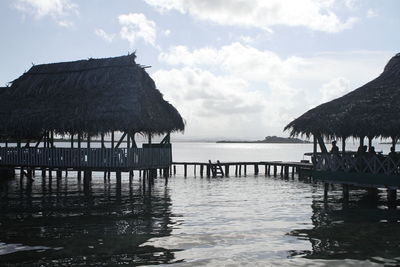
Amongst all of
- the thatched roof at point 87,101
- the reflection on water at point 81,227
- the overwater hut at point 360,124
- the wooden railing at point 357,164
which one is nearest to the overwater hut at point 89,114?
the thatched roof at point 87,101

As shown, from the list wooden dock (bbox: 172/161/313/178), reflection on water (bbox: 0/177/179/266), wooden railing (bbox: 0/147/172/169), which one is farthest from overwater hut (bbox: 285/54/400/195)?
wooden dock (bbox: 172/161/313/178)

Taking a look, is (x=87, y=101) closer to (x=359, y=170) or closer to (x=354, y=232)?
(x=359, y=170)

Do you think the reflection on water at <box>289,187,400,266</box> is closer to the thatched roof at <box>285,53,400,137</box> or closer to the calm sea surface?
the calm sea surface

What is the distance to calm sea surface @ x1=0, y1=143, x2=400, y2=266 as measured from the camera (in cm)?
1074

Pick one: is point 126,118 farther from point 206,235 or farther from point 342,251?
point 342,251

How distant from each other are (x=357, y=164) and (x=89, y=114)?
1256 cm

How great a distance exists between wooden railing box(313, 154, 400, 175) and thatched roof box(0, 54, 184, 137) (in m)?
8.18

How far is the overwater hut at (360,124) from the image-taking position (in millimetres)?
18188

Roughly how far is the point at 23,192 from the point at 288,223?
14.5 m

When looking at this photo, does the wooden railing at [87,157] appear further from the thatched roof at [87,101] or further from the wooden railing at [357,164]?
the wooden railing at [357,164]

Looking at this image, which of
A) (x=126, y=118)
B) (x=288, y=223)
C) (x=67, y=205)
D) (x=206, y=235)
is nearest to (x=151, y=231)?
(x=206, y=235)

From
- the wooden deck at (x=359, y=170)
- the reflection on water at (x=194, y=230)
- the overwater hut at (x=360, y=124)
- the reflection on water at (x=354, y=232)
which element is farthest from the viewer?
the overwater hut at (x=360, y=124)

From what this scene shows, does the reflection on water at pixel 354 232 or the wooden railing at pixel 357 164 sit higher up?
the wooden railing at pixel 357 164

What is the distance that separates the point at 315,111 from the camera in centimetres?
2164
